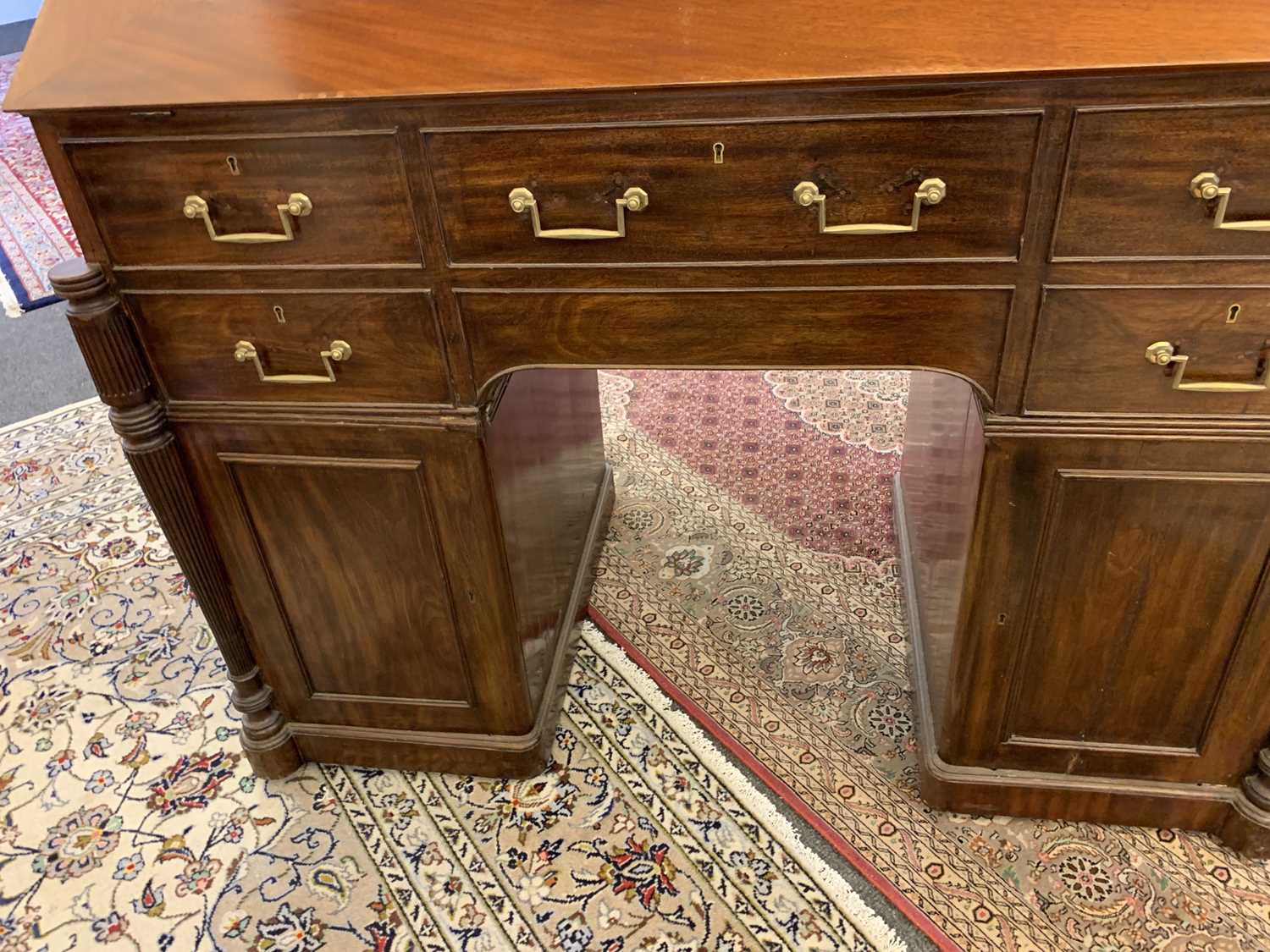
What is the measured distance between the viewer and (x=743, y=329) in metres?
1.14

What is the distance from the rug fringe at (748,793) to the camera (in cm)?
140

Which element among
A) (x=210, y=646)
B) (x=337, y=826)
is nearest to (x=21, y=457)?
(x=210, y=646)

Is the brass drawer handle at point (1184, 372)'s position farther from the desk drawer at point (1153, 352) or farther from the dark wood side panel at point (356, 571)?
the dark wood side panel at point (356, 571)

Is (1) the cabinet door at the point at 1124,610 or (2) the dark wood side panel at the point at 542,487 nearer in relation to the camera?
(1) the cabinet door at the point at 1124,610

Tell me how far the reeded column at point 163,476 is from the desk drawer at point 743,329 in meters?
0.45

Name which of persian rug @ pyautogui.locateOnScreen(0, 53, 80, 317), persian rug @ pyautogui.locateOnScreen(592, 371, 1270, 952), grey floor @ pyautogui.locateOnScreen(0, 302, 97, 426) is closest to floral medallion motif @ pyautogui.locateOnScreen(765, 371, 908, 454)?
persian rug @ pyautogui.locateOnScreen(592, 371, 1270, 952)

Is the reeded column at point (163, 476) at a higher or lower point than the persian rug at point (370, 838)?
higher

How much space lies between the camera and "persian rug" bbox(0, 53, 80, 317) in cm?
329

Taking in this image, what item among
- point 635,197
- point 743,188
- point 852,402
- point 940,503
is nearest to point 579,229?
point 635,197

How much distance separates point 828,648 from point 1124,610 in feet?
2.09

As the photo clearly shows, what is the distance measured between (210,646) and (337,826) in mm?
568

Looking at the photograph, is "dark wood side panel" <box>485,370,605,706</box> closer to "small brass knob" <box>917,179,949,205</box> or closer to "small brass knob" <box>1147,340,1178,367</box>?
"small brass knob" <box>917,179,949,205</box>

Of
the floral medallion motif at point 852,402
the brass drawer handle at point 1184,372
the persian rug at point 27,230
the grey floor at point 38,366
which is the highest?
the brass drawer handle at point 1184,372

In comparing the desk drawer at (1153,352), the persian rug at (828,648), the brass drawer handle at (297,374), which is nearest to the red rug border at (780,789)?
the persian rug at (828,648)
